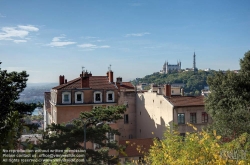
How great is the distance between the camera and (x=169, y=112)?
105 ft

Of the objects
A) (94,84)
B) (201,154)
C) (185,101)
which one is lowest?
(201,154)

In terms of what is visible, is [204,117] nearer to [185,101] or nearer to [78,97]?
[185,101]

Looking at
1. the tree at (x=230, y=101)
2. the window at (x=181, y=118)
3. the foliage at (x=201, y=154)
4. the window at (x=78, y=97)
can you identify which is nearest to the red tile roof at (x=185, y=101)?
the window at (x=181, y=118)

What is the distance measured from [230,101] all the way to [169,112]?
7819mm

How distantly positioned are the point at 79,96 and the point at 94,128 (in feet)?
37.2

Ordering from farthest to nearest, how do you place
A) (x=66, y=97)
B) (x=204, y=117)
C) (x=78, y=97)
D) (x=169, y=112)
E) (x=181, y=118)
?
(x=204, y=117) → (x=169, y=112) → (x=181, y=118) → (x=78, y=97) → (x=66, y=97)

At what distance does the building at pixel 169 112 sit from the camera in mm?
31406

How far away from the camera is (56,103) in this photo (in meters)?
29.1

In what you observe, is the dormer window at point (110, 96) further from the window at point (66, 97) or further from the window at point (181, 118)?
the window at point (181, 118)

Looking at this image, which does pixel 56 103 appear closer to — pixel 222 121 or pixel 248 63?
pixel 222 121

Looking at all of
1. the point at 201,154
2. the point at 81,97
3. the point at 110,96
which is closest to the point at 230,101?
the point at 110,96

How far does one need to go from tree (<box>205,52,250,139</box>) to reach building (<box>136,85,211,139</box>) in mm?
A: 3398

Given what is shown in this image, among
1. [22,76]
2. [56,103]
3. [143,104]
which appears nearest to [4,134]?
[22,76]

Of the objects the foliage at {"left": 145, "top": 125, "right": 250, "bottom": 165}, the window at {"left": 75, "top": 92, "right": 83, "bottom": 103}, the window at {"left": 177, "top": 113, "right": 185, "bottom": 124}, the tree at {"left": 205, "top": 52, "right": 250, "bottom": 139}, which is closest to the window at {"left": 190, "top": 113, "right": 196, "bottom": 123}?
the window at {"left": 177, "top": 113, "right": 185, "bottom": 124}
